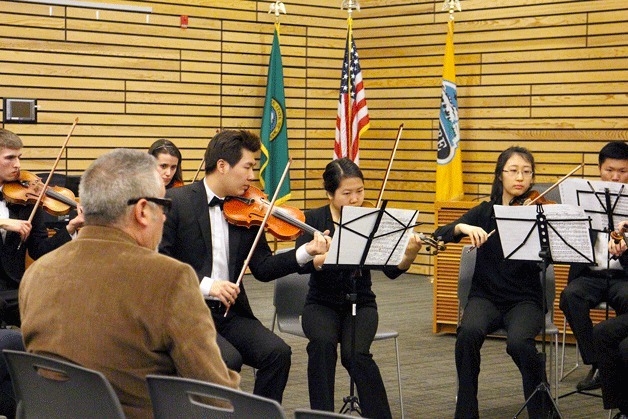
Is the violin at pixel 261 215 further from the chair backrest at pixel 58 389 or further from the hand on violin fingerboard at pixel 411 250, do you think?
the chair backrest at pixel 58 389

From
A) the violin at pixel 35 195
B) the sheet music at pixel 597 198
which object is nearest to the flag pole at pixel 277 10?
the violin at pixel 35 195

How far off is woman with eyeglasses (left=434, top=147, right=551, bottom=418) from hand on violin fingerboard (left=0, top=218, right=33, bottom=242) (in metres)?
1.87

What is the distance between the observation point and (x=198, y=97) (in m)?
8.84

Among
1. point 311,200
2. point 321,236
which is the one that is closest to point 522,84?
point 311,200

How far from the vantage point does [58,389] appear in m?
2.14

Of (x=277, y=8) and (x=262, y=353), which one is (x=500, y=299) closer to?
(x=262, y=353)

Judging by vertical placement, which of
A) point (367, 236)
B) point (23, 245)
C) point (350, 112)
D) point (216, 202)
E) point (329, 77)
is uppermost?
point (329, 77)

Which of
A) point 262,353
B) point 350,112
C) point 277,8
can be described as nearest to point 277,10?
point 277,8

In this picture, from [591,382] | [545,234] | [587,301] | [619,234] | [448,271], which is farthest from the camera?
[448,271]

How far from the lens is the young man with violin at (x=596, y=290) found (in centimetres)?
483

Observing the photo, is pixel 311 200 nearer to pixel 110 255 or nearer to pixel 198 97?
pixel 198 97

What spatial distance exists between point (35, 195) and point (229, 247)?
3.99 feet

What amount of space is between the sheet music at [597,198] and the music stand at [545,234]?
35 cm

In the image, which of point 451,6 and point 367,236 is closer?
point 367,236
